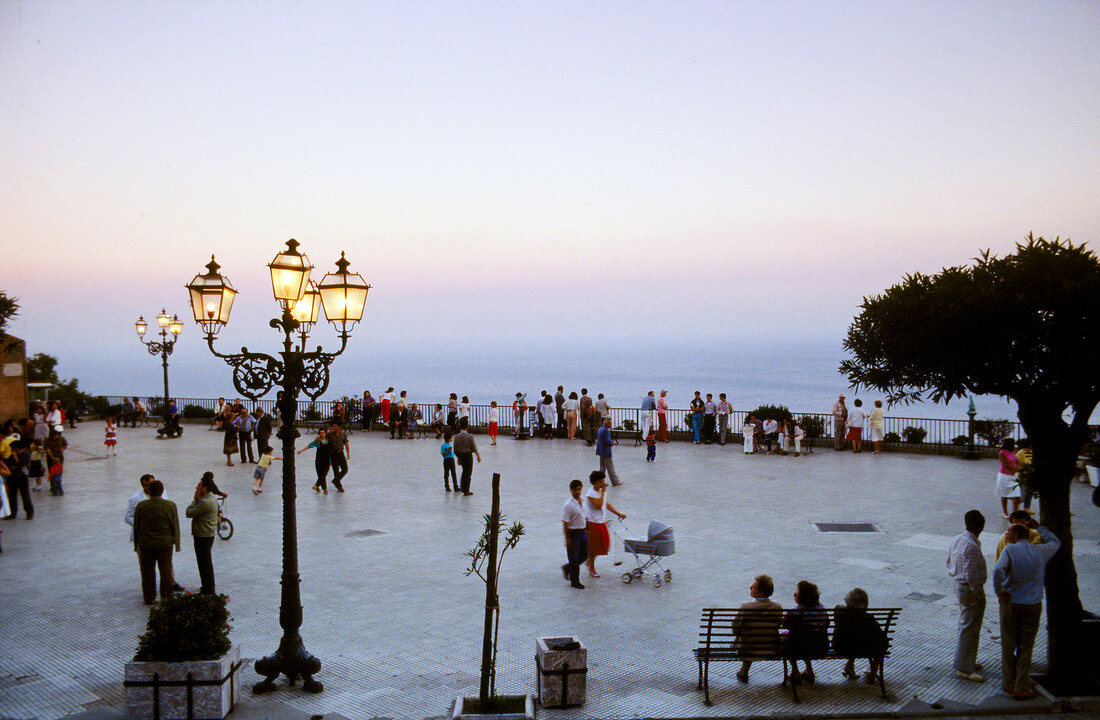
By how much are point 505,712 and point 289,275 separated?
15.1ft

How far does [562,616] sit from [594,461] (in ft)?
41.0

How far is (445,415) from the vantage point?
3020 cm

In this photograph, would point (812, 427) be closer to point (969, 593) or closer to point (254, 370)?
point (969, 593)

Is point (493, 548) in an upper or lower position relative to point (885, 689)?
upper

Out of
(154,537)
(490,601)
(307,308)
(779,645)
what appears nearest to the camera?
(490,601)

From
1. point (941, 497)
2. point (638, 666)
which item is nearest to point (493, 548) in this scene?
point (638, 666)

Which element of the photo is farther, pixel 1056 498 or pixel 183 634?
pixel 1056 498

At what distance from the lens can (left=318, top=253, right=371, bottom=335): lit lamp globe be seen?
26.1 ft

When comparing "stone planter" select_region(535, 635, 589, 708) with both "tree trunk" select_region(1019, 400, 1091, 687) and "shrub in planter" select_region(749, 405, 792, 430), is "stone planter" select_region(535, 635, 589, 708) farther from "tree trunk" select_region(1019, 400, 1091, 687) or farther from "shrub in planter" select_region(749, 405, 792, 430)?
"shrub in planter" select_region(749, 405, 792, 430)

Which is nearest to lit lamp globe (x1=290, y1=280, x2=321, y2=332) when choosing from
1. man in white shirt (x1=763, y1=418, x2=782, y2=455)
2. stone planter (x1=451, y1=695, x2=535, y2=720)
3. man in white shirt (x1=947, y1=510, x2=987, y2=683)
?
stone planter (x1=451, y1=695, x2=535, y2=720)

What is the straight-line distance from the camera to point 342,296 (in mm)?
7973

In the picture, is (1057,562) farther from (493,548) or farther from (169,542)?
(169,542)

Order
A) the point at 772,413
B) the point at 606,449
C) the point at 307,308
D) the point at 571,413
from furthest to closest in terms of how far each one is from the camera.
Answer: the point at 571,413 < the point at 772,413 < the point at 606,449 < the point at 307,308

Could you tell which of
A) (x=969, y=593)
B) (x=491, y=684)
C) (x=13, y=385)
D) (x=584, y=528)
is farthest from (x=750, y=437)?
(x=13, y=385)
